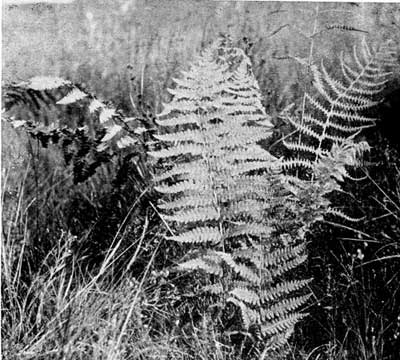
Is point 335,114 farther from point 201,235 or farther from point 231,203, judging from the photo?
point 201,235

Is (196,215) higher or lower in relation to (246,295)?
higher

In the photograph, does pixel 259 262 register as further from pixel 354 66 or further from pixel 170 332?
pixel 354 66

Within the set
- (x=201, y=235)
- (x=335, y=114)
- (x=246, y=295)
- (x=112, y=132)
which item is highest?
(x=335, y=114)

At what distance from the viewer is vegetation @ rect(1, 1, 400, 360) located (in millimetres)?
2070

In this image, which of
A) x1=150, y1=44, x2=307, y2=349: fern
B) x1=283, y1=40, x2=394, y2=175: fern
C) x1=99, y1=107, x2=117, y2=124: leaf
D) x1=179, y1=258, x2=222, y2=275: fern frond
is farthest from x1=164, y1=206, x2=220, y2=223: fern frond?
x1=99, y1=107, x2=117, y2=124: leaf

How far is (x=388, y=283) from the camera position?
2.27 meters

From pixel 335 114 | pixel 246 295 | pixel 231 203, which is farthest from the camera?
pixel 335 114

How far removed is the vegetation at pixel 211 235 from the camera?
2070 millimetres

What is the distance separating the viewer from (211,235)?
2.07m

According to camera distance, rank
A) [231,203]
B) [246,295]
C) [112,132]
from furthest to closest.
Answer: [112,132] < [231,203] < [246,295]

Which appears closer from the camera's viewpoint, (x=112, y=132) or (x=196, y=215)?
(x=196, y=215)

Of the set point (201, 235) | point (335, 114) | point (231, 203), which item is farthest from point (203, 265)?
point (335, 114)

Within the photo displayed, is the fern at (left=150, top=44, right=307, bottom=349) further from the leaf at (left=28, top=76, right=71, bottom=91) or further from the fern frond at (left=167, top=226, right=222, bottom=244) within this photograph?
the leaf at (left=28, top=76, right=71, bottom=91)

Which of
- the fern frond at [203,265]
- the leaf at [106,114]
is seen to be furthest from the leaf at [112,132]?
the fern frond at [203,265]
